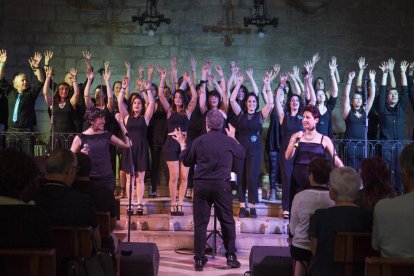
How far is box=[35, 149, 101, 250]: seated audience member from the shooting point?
11.3 ft

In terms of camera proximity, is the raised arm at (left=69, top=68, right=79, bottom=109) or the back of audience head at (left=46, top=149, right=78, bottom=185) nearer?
the back of audience head at (left=46, top=149, right=78, bottom=185)

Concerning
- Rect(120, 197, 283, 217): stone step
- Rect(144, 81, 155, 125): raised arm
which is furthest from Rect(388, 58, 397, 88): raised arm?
Rect(144, 81, 155, 125): raised arm

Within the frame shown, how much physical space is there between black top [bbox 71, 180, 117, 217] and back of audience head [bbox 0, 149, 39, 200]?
1290mm

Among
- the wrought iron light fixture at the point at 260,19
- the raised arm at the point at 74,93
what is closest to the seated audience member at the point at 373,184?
the raised arm at the point at 74,93

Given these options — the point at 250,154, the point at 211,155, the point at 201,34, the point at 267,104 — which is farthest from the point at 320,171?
the point at 201,34

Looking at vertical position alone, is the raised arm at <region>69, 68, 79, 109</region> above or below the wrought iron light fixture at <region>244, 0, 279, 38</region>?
below

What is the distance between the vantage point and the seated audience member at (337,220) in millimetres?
3465

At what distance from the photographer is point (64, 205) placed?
3.47 meters

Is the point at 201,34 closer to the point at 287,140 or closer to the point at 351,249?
the point at 287,140

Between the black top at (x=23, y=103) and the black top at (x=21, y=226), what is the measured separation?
6.30 m

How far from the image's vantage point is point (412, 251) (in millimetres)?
→ 3062

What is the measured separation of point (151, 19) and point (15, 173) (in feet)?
26.8

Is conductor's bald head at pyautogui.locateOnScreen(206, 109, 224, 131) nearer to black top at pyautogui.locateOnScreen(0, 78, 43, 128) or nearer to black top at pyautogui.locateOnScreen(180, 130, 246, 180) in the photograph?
black top at pyautogui.locateOnScreen(180, 130, 246, 180)

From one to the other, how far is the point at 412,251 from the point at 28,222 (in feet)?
6.32
